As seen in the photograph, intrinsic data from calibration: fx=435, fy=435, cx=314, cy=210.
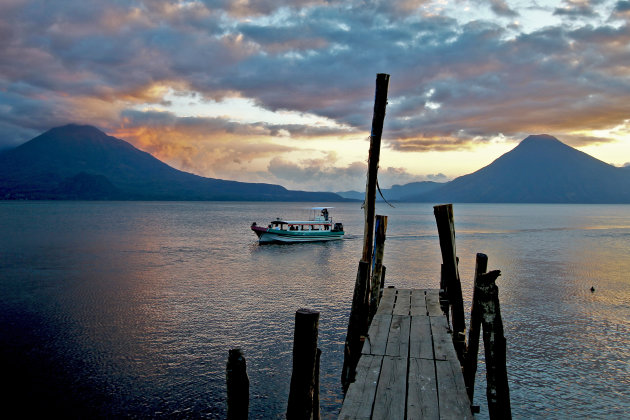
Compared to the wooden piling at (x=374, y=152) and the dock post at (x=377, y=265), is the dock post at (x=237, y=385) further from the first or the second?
the dock post at (x=377, y=265)

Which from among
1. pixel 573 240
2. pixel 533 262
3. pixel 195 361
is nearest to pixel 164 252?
pixel 195 361

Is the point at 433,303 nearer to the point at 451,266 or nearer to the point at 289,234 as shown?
the point at 451,266

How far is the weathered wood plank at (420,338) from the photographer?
8.56 metres

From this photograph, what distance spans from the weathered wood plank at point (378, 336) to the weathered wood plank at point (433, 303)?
4.35 ft

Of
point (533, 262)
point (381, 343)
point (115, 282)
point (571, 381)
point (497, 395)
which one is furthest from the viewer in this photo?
point (533, 262)

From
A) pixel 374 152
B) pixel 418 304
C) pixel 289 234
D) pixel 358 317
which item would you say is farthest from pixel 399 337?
pixel 289 234

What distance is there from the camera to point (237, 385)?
597 centimetres

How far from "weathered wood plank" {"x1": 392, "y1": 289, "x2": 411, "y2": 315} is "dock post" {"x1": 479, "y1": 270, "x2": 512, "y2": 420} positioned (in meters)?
4.38

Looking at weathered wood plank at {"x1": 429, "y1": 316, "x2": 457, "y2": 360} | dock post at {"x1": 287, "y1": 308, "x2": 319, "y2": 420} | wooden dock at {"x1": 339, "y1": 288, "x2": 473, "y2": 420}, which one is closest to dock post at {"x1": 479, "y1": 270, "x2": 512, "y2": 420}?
wooden dock at {"x1": 339, "y1": 288, "x2": 473, "y2": 420}

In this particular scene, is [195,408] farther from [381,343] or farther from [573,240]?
[573,240]

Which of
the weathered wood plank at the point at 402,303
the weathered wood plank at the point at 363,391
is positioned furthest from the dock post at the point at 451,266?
the weathered wood plank at the point at 363,391

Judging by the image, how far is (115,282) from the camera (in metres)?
32.3

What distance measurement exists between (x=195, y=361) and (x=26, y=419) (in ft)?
17.8

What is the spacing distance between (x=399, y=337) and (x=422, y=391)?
2.66 metres
